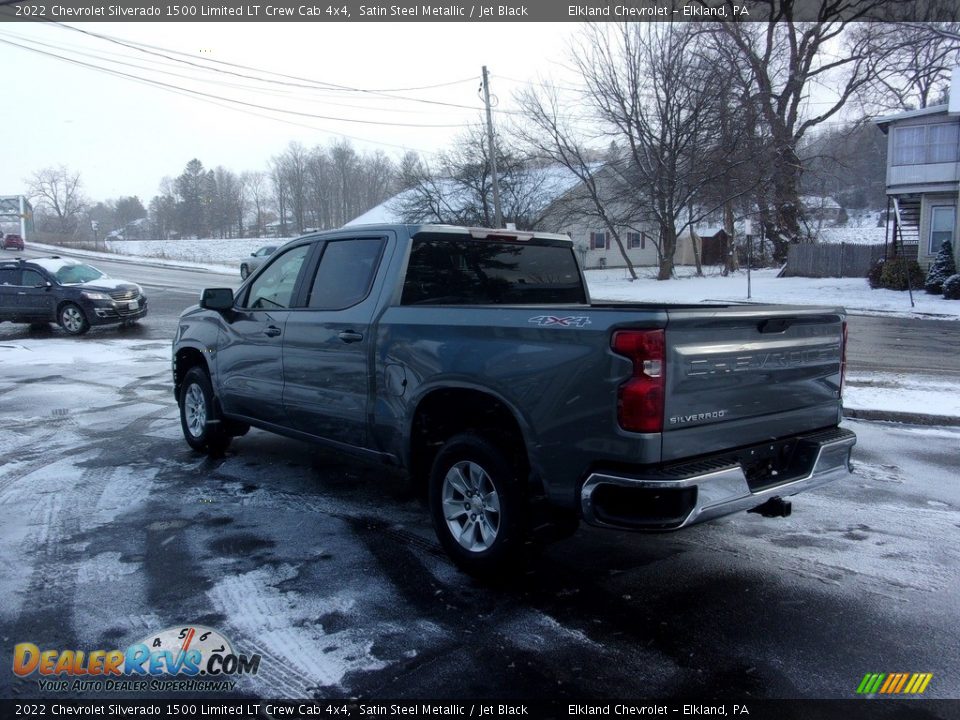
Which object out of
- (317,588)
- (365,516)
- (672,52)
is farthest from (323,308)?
(672,52)

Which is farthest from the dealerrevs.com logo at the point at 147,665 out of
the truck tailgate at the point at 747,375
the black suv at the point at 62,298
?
the black suv at the point at 62,298

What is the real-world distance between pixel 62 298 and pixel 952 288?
26.4m

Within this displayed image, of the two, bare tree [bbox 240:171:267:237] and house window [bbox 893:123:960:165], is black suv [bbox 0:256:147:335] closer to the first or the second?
house window [bbox 893:123:960:165]

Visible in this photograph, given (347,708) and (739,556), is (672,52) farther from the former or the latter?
(347,708)

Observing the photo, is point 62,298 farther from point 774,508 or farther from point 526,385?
point 774,508

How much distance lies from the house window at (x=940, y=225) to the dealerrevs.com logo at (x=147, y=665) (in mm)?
32274

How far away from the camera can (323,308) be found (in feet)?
17.6

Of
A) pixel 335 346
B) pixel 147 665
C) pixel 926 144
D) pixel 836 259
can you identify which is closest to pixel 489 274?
pixel 335 346

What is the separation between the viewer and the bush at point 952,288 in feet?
82.1

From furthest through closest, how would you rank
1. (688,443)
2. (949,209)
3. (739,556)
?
(949,209) < (739,556) < (688,443)

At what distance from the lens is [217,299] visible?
6.21 m

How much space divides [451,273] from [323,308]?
0.98 m

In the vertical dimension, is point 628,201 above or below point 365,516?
above

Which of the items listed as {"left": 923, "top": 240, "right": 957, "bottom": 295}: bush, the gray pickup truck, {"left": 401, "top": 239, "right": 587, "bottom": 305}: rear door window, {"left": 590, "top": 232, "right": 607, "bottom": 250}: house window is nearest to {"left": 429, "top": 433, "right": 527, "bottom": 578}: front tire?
the gray pickup truck
